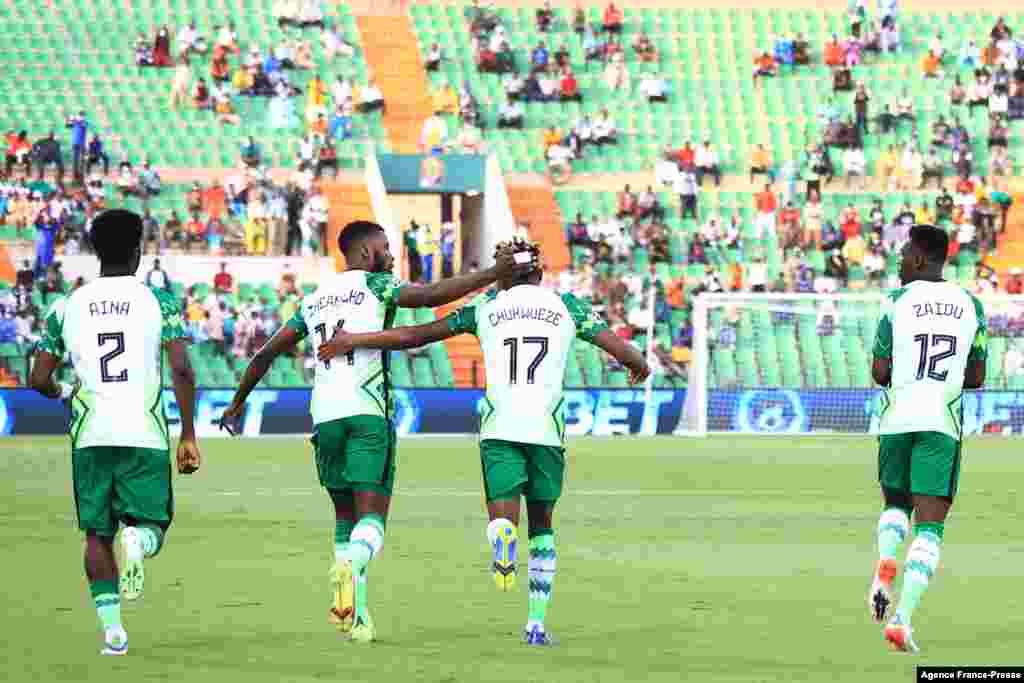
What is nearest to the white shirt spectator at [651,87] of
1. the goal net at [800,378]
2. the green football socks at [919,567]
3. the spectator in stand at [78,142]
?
the spectator in stand at [78,142]

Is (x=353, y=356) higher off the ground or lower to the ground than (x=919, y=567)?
higher

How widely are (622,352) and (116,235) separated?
259cm

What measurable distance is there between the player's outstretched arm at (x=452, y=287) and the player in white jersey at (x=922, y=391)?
1.94 m

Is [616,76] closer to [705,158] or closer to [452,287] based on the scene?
[705,158]

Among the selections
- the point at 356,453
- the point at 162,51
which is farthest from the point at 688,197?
the point at 356,453

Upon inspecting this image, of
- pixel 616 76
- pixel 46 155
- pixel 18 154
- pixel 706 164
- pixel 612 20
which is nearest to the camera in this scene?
pixel 18 154

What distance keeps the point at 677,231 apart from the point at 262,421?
1338 cm

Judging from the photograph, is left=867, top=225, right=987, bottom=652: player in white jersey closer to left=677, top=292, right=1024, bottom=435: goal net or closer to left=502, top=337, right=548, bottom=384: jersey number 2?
left=502, top=337, right=548, bottom=384: jersey number 2

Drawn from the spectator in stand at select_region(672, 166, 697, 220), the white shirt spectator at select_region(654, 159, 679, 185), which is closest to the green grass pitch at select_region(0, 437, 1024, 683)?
the spectator in stand at select_region(672, 166, 697, 220)

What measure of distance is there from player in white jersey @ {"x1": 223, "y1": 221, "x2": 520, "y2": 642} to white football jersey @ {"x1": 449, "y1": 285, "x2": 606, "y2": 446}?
211 millimetres

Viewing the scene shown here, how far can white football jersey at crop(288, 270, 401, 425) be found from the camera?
10.8 m

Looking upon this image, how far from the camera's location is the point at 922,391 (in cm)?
1077

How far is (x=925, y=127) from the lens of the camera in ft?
164

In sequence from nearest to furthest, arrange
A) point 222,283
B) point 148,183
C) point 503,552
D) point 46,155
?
1. point 503,552
2. point 222,283
3. point 46,155
4. point 148,183
